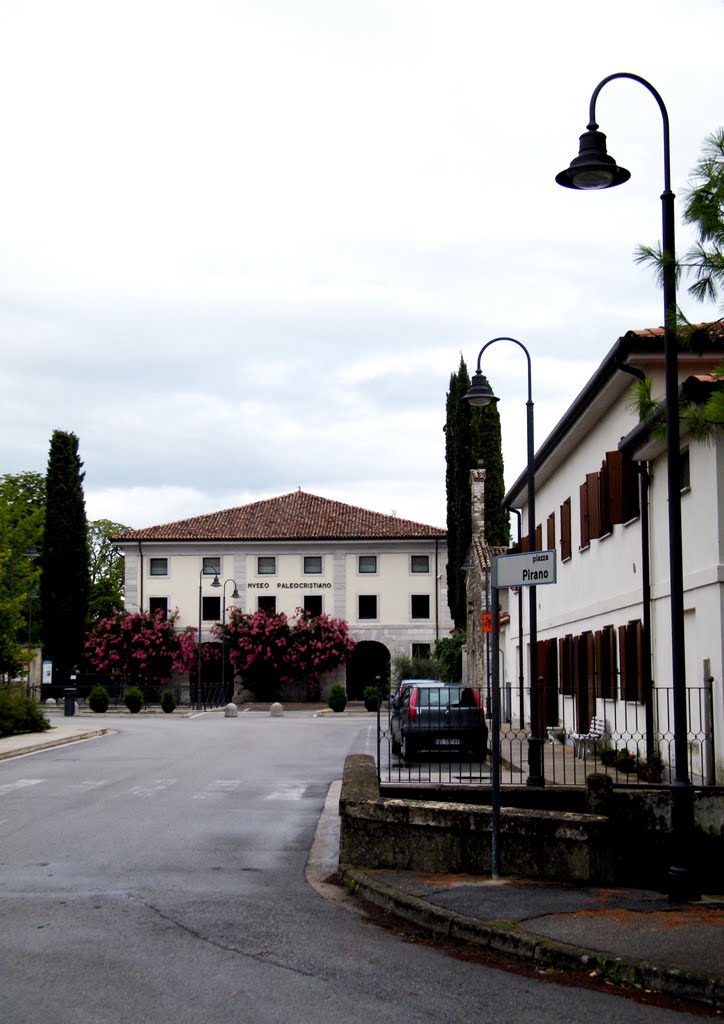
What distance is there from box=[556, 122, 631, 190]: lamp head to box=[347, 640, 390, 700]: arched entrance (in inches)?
2345

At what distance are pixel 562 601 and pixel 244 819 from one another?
13196 mm

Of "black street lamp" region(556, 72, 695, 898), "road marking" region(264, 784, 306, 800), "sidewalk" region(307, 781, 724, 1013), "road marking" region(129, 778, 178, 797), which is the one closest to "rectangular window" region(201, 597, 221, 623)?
"road marking" region(129, 778, 178, 797)

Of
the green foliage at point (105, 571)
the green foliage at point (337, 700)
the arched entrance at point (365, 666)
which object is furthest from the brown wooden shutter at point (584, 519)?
the green foliage at point (105, 571)

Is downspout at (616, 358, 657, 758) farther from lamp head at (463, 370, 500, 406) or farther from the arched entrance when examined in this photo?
the arched entrance

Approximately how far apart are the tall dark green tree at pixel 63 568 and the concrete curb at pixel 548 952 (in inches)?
2408

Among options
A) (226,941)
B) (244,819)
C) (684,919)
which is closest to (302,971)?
(226,941)

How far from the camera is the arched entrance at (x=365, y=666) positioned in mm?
69562

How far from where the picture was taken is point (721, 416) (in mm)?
8688

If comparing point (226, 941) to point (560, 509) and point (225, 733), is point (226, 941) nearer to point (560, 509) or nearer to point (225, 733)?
point (560, 509)

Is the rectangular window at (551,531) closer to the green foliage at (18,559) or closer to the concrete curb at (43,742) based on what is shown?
the concrete curb at (43,742)

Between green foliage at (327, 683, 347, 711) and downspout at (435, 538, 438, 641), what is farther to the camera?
downspout at (435, 538, 438, 641)

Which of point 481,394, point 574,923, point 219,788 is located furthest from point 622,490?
point 574,923

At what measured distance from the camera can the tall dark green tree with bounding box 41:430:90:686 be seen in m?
68.9

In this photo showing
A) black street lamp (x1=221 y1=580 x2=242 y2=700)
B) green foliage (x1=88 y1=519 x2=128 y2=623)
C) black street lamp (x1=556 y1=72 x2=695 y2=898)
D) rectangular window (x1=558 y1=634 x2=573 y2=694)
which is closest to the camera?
black street lamp (x1=556 y1=72 x2=695 y2=898)
